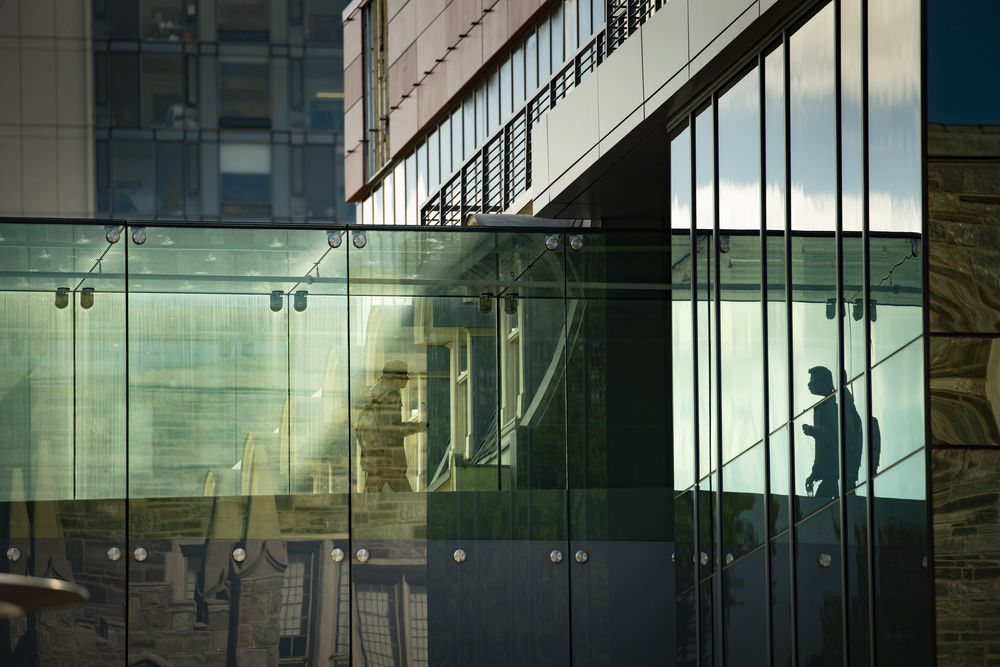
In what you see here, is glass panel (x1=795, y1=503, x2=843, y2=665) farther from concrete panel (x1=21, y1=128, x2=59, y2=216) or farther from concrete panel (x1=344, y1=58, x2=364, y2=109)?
concrete panel (x1=21, y1=128, x2=59, y2=216)

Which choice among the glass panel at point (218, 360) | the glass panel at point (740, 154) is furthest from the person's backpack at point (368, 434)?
the glass panel at point (740, 154)

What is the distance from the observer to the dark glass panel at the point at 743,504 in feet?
41.0

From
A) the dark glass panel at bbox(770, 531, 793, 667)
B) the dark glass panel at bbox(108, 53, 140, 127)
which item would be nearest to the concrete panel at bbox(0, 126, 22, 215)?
the dark glass panel at bbox(108, 53, 140, 127)

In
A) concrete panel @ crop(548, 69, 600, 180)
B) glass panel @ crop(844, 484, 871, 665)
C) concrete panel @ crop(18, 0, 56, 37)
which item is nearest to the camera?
glass panel @ crop(844, 484, 871, 665)

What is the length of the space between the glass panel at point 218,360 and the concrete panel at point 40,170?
47.2m

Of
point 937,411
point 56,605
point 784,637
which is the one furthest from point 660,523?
point 56,605

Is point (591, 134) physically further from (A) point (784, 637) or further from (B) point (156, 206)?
(B) point (156, 206)

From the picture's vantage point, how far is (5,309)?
45.9 feet

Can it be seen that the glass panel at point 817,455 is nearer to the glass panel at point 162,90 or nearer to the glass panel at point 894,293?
the glass panel at point 894,293

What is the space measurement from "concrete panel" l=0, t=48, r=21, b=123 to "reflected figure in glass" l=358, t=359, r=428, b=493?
48.7 m

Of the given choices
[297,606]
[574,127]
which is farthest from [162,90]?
[297,606]

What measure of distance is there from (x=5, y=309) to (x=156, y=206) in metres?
51.9

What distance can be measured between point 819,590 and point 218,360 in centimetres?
573

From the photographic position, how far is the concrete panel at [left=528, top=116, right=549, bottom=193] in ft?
55.7
